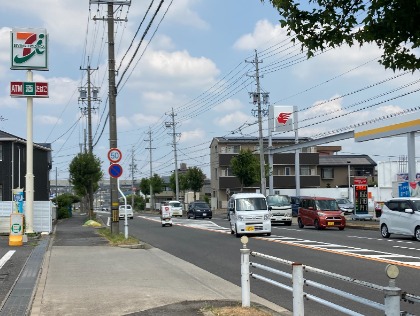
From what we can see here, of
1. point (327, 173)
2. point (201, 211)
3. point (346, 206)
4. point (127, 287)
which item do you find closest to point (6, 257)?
point (127, 287)

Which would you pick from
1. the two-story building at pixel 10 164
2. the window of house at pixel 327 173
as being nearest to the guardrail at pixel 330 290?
the two-story building at pixel 10 164

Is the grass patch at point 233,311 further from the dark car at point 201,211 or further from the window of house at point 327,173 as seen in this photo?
the window of house at point 327,173

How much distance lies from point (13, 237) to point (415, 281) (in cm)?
1543

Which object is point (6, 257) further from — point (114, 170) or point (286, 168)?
point (286, 168)

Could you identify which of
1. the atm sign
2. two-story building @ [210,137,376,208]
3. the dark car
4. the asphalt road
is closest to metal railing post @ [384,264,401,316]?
the asphalt road

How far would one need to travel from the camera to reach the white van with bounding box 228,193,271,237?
85.8ft

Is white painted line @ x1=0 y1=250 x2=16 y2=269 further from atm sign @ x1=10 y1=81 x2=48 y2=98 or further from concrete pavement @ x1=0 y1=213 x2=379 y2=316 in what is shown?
atm sign @ x1=10 y1=81 x2=48 y2=98

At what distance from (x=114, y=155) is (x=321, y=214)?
14177 millimetres

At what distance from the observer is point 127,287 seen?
11133 mm

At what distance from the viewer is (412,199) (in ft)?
77.8

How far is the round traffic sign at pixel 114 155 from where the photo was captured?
2223 cm

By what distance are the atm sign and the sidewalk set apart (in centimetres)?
1134

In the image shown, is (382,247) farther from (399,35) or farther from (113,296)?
(399,35)

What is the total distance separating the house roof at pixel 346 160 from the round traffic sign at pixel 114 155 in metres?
66.6
